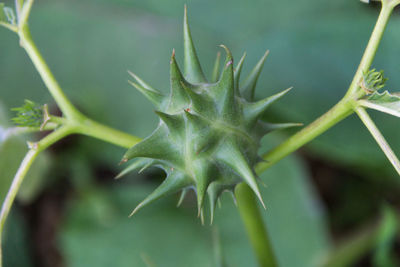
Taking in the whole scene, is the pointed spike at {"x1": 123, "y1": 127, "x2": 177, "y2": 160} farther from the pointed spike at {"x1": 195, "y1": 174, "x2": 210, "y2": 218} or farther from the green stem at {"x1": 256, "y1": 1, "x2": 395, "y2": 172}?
the green stem at {"x1": 256, "y1": 1, "x2": 395, "y2": 172}

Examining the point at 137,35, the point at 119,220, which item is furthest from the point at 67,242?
the point at 137,35

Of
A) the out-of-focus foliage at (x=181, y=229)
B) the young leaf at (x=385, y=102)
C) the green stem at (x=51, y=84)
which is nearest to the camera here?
the young leaf at (x=385, y=102)

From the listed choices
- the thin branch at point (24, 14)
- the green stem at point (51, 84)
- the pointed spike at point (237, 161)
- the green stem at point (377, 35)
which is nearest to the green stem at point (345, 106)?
the green stem at point (377, 35)

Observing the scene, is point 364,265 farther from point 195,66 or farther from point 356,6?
point 195,66

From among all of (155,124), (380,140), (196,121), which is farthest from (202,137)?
(155,124)

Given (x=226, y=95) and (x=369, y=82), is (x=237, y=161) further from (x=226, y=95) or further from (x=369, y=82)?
(x=369, y=82)

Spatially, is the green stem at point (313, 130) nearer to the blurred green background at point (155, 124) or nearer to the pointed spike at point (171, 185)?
the pointed spike at point (171, 185)
